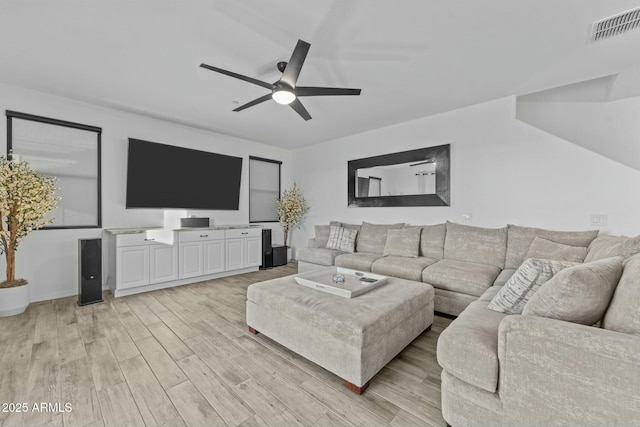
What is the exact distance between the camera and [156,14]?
1984mm

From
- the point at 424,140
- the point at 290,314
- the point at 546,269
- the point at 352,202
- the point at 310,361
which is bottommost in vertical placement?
the point at 310,361

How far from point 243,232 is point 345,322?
3.50 m

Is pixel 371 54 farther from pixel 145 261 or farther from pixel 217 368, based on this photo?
pixel 145 261

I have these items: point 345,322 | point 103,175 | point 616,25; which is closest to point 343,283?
point 345,322

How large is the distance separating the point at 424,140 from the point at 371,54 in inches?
83.6

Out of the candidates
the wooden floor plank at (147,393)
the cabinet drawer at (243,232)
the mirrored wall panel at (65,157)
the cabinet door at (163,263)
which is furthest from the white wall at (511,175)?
the mirrored wall panel at (65,157)

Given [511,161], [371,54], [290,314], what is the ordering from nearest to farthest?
[290,314]
[371,54]
[511,161]

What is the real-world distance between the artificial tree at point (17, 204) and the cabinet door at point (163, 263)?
1.22 m

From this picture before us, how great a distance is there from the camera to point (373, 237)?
437 centimetres

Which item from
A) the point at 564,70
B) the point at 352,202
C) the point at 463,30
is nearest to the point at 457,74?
the point at 463,30

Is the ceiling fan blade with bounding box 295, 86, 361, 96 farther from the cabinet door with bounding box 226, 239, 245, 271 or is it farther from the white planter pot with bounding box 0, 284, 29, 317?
the white planter pot with bounding box 0, 284, 29, 317

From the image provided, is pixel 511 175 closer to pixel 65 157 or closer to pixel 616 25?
pixel 616 25

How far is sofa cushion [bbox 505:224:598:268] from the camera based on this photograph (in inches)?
111

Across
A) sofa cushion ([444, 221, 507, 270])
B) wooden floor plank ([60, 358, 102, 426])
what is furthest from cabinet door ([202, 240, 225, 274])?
sofa cushion ([444, 221, 507, 270])
